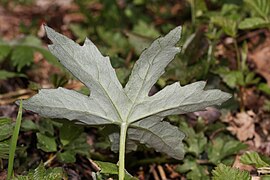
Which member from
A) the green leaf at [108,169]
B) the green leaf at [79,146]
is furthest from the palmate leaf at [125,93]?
the green leaf at [79,146]

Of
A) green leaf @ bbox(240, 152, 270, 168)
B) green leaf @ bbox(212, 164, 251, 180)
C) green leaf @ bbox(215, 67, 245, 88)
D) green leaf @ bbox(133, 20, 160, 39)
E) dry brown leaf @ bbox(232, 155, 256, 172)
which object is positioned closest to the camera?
green leaf @ bbox(212, 164, 251, 180)

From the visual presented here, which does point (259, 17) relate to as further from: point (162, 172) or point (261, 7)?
point (162, 172)

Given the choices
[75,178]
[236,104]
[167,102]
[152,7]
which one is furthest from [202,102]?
[152,7]

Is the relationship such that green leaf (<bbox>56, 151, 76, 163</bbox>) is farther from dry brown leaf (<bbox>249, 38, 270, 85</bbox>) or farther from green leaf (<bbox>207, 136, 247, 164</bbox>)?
dry brown leaf (<bbox>249, 38, 270, 85</bbox>)

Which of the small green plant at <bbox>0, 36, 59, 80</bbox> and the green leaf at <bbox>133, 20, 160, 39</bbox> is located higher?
the green leaf at <bbox>133, 20, 160, 39</bbox>

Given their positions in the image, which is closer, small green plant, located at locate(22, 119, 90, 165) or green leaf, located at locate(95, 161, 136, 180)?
green leaf, located at locate(95, 161, 136, 180)

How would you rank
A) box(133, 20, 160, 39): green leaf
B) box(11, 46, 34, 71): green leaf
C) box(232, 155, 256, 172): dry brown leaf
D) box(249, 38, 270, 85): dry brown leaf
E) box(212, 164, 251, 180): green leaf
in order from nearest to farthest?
1. box(212, 164, 251, 180): green leaf
2. box(232, 155, 256, 172): dry brown leaf
3. box(11, 46, 34, 71): green leaf
4. box(249, 38, 270, 85): dry brown leaf
5. box(133, 20, 160, 39): green leaf

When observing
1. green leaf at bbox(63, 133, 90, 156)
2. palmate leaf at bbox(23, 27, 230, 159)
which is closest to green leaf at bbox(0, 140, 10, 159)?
palmate leaf at bbox(23, 27, 230, 159)
